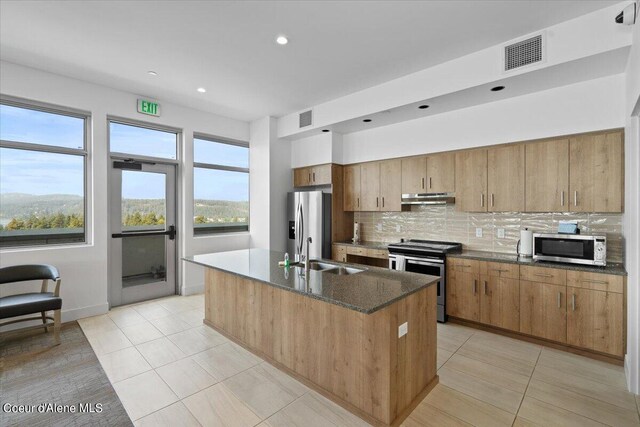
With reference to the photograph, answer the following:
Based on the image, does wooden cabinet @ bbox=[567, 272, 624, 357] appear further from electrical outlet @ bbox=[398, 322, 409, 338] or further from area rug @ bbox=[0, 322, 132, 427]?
area rug @ bbox=[0, 322, 132, 427]

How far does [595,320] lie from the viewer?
9.43 ft

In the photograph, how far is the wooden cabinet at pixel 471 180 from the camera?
383 centimetres

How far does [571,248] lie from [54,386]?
16.4 ft

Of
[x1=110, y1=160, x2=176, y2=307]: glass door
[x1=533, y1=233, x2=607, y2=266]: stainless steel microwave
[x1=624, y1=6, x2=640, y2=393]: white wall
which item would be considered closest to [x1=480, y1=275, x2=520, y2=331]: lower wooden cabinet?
[x1=533, y1=233, x2=607, y2=266]: stainless steel microwave

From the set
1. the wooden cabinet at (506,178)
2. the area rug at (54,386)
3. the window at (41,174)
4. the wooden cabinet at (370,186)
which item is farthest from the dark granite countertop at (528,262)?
the window at (41,174)

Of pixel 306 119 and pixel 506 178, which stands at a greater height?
pixel 306 119

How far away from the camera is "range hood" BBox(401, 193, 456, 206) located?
413 cm

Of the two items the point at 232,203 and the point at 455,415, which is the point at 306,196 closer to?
the point at 232,203

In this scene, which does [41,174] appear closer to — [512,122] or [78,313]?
[78,313]

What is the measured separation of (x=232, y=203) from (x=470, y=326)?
175 inches

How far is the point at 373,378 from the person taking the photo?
2012 mm

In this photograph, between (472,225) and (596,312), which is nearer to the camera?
(596,312)

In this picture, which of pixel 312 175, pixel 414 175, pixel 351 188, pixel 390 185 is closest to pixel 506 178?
pixel 414 175

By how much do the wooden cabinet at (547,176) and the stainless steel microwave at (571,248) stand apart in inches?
13.0
